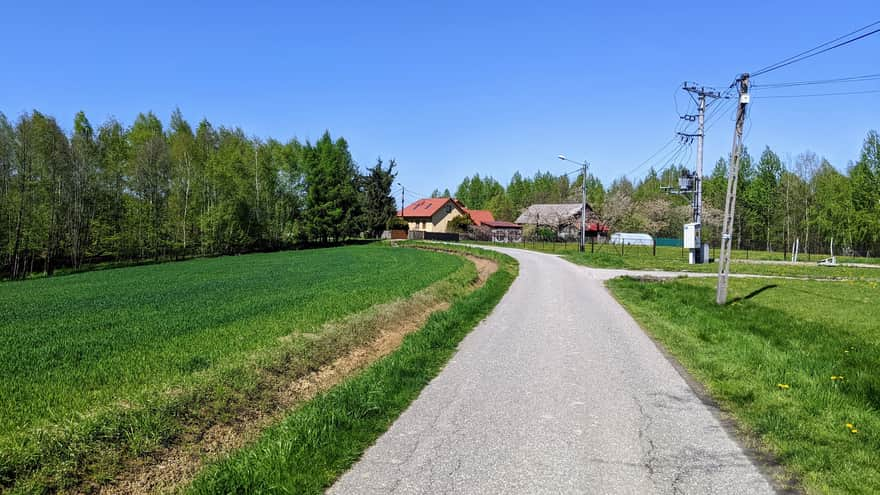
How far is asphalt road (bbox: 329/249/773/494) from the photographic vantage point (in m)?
4.09

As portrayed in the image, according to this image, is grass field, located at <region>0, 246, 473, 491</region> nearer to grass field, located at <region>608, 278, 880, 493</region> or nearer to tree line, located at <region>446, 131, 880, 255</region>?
grass field, located at <region>608, 278, 880, 493</region>

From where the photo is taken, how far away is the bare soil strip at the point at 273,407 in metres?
4.26

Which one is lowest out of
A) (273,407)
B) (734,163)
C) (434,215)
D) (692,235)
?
(273,407)

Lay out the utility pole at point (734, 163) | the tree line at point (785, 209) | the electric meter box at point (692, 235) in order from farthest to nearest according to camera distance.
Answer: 1. the tree line at point (785, 209)
2. the electric meter box at point (692, 235)
3. the utility pole at point (734, 163)

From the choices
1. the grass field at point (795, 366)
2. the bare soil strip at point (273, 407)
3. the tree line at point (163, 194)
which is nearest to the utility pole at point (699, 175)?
the grass field at point (795, 366)

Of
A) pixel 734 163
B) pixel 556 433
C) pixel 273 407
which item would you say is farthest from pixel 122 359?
pixel 734 163

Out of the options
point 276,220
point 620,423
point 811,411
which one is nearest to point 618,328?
point 811,411

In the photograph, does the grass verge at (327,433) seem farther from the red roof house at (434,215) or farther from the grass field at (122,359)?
the red roof house at (434,215)

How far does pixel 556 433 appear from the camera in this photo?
16.8 feet

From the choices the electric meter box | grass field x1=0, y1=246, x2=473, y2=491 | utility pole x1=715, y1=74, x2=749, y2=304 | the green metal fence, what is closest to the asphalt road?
grass field x1=0, y1=246, x2=473, y2=491

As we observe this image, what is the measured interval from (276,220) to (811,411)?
6242cm

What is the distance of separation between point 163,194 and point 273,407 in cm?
5202

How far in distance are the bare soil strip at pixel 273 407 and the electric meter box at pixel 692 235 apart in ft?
78.4

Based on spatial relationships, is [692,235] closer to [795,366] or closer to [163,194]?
[795,366]
